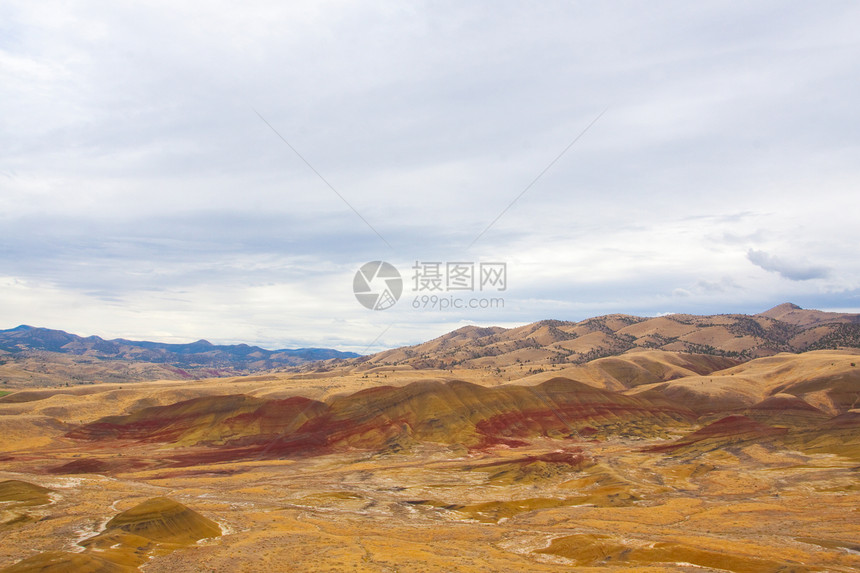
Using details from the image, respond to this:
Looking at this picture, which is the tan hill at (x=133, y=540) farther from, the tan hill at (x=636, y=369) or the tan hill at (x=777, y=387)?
the tan hill at (x=777, y=387)

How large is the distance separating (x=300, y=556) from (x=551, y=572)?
16.3m

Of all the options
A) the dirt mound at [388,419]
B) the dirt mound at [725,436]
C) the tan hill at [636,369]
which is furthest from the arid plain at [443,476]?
the tan hill at [636,369]

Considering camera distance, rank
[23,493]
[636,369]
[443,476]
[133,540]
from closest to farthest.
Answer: [133,540] → [23,493] → [443,476] → [636,369]

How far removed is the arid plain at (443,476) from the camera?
3550 cm

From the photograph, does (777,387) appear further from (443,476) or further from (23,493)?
(23,493)

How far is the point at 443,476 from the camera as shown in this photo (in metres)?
70.8

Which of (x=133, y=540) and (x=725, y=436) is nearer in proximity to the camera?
(x=133, y=540)

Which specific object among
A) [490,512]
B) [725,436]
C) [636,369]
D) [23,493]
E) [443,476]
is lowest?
[443,476]

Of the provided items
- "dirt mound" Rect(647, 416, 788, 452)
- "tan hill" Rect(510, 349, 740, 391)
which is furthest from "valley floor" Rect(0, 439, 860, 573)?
"tan hill" Rect(510, 349, 740, 391)

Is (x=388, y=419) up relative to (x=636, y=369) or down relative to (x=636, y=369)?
down

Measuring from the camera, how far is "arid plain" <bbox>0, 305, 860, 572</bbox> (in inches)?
1398

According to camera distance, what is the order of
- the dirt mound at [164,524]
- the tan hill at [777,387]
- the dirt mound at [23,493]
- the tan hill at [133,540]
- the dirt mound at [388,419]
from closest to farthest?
1. the tan hill at [133,540]
2. the dirt mound at [164,524]
3. the dirt mound at [23,493]
4. the dirt mound at [388,419]
5. the tan hill at [777,387]

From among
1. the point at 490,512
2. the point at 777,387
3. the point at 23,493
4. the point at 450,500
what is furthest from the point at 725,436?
Result: the point at 23,493

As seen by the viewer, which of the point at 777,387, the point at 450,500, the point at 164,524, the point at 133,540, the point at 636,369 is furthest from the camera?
the point at 636,369
